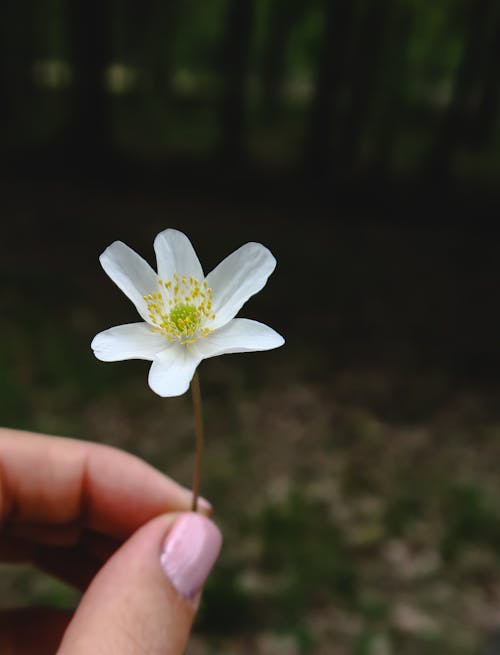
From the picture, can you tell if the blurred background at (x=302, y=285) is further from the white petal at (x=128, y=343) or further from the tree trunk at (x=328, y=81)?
the white petal at (x=128, y=343)

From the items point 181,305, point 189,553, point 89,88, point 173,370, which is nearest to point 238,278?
point 181,305

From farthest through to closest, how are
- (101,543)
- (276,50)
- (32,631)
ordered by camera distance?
(276,50) < (101,543) < (32,631)

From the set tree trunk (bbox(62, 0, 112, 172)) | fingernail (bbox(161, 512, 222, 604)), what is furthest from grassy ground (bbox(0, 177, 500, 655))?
fingernail (bbox(161, 512, 222, 604))

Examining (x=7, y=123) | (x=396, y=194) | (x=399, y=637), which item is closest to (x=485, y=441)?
(x=399, y=637)

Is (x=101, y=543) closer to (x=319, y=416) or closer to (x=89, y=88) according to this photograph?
(x=319, y=416)

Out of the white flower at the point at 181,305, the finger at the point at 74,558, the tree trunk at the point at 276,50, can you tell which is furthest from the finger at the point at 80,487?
the tree trunk at the point at 276,50

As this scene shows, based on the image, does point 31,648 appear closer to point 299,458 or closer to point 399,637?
point 399,637
